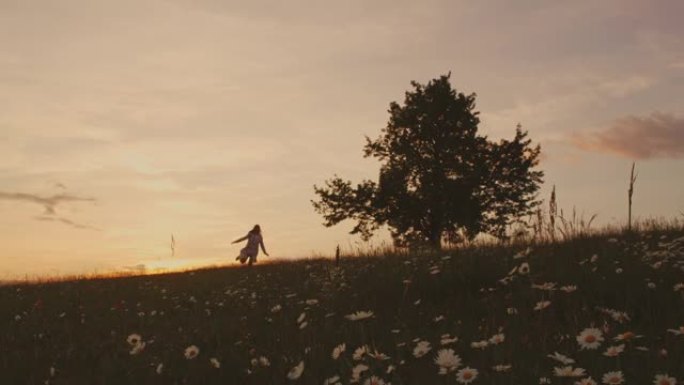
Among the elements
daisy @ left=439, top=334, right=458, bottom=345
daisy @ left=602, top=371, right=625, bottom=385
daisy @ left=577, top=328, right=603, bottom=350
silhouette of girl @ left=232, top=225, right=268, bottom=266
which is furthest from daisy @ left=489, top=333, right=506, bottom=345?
silhouette of girl @ left=232, top=225, right=268, bottom=266

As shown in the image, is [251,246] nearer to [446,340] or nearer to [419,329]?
[419,329]

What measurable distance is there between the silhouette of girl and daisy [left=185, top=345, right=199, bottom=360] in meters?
20.1

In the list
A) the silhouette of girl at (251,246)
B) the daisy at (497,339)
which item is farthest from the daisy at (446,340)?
the silhouette of girl at (251,246)

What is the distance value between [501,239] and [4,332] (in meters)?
9.77

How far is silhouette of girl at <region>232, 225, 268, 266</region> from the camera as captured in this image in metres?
28.5

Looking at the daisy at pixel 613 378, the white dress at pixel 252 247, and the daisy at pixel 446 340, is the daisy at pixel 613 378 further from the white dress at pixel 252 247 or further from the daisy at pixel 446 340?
the white dress at pixel 252 247

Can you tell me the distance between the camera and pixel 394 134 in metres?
39.9

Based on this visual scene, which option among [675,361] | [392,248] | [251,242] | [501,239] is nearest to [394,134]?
[251,242]

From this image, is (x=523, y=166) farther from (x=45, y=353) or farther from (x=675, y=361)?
(x=675, y=361)

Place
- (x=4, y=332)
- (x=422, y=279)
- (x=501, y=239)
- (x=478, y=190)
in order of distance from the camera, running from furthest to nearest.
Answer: (x=478, y=190), (x=501, y=239), (x=4, y=332), (x=422, y=279)

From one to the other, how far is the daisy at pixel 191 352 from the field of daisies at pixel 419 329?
8 cm

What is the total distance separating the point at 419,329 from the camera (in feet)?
24.3

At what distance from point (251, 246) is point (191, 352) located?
20.9 meters

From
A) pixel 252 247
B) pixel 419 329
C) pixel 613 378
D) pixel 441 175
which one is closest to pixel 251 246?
pixel 252 247
